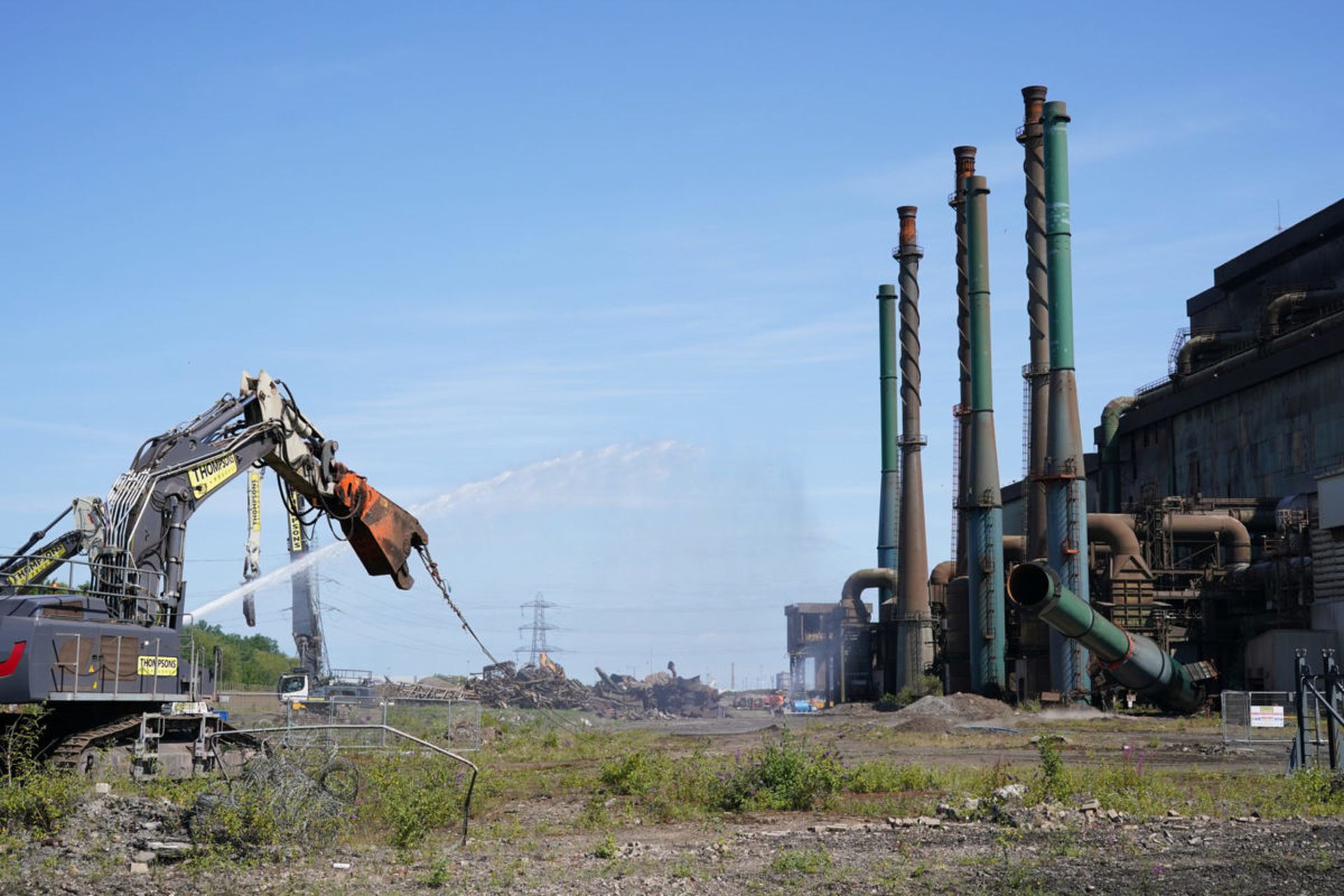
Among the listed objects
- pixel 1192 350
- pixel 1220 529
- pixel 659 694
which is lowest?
pixel 659 694

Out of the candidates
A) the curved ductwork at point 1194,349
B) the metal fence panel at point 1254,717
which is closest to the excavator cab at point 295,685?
the metal fence panel at point 1254,717

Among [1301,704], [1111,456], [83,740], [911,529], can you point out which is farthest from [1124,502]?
[83,740]

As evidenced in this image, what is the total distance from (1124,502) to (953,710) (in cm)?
2756

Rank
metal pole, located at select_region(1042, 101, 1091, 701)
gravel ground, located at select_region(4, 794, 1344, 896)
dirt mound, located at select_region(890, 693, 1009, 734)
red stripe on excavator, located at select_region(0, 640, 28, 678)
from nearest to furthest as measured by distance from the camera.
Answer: gravel ground, located at select_region(4, 794, 1344, 896)
red stripe on excavator, located at select_region(0, 640, 28, 678)
dirt mound, located at select_region(890, 693, 1009, 734)
metal pole, located at select_region(1042, 101, 1091, 701)

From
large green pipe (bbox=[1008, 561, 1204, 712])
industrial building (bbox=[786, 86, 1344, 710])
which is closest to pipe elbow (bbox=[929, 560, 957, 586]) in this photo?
industrial building (bbox=[786, 86, 1344, 710])

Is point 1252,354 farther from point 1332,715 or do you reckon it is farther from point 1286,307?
point 1332,715

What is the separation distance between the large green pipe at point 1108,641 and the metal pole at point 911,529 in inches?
713

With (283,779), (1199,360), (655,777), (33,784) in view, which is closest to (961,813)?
(655,777)

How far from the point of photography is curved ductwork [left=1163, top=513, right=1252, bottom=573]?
54.6m

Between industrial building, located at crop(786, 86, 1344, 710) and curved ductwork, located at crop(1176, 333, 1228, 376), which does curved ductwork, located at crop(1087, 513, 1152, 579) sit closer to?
industrial building, located at crop(786, 86, 1344, 710)

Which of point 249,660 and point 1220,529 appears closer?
point 1220,529

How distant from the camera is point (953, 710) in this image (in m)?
53.2

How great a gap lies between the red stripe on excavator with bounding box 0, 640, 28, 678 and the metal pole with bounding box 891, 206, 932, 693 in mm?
55757

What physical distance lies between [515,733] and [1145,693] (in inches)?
884
